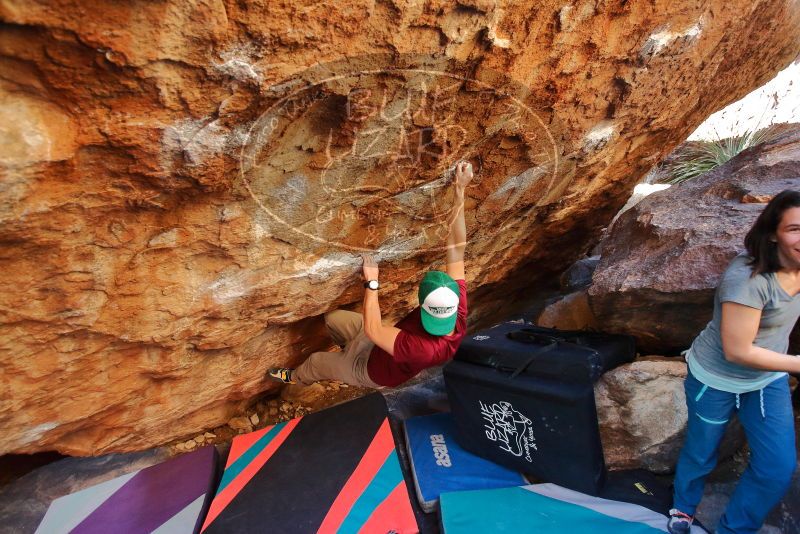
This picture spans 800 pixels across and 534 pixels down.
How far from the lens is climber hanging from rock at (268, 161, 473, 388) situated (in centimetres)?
193

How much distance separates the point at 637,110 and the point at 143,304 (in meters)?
2.34

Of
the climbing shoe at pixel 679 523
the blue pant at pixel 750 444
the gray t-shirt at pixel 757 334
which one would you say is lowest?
the climbing shoe at pixel 679 523

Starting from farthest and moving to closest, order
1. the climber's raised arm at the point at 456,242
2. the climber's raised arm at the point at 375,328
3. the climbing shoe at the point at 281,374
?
the climbing shoe at the point at 281,374 → the climber's raised arm at the point at 456,242 → the climber's raised arm at the point at 375,328

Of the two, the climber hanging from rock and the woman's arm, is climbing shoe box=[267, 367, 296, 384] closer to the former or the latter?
the climber hanging from rock

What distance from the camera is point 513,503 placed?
2.07m

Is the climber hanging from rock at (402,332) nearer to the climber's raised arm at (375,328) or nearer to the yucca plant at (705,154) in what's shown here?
the climber's raised arm at (375,328)

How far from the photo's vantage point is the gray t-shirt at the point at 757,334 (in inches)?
58.1

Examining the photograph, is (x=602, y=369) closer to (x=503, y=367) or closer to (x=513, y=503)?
(x=503, y=367)

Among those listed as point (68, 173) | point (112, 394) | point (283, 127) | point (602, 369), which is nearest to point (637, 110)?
point (602, 369)

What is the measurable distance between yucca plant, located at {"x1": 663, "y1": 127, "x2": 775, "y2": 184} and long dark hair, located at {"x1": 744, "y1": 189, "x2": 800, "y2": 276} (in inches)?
170

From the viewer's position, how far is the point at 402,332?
6.59 feet

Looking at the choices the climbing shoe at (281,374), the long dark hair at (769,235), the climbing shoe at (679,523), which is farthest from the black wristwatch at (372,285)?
the climbing shoe at (679,523)

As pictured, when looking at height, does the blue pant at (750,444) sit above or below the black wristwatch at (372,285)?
below

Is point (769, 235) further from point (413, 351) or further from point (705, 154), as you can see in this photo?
point (705, 154)
